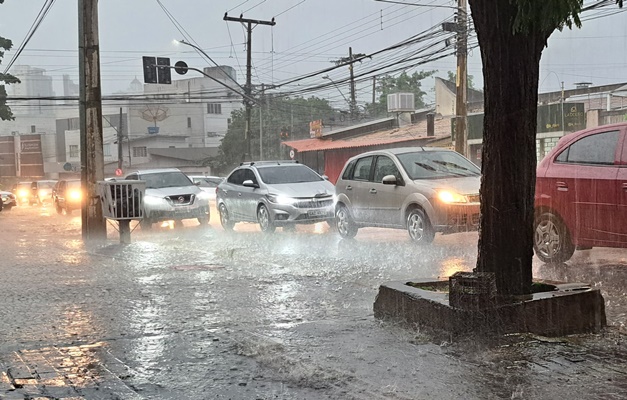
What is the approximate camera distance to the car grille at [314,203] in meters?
14.8

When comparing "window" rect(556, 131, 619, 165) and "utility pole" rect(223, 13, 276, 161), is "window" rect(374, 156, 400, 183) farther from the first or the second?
"utility pole" rect(223, 13, 276, 161)

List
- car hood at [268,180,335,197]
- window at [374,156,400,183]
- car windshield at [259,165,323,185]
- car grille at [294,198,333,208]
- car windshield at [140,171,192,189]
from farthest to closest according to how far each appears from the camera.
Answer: car windshield at [140,171,192,189] → car windshield at [259,165,323,185] → car hood at [268,180,335,197] → car grille at [294,198,333,208] → window at [374,156,400,183]

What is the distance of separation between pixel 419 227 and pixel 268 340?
6396 mm

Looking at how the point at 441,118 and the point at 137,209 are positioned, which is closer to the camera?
the point at 137,209

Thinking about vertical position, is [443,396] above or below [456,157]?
below

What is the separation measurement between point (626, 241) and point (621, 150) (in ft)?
3.43

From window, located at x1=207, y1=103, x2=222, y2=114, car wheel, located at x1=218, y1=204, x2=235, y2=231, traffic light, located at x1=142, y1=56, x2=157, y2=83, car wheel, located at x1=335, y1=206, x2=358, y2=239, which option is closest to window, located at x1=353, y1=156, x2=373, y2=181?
car wheel, located at x1=335, y1=206, x2=358, y2=239

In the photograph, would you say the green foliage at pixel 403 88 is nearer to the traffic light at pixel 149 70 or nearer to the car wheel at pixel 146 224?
the traffic light at pixel 149 70

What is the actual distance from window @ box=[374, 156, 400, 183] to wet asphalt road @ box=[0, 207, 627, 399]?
6.54 ft

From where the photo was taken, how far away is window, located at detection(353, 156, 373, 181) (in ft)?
43.5

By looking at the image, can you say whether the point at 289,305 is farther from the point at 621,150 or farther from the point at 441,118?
the point at 441,118

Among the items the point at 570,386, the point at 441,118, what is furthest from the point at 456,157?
the point at 441,118

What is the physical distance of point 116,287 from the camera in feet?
28.8

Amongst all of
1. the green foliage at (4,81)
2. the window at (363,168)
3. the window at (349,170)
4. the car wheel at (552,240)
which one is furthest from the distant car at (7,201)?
the car wheel at (552,240)
